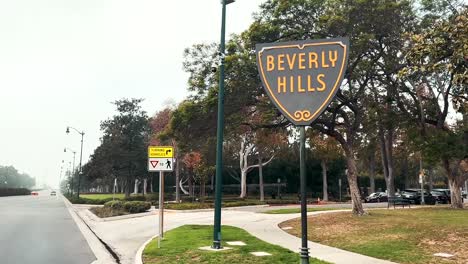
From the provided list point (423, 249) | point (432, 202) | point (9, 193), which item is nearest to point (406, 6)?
point (423, 249)

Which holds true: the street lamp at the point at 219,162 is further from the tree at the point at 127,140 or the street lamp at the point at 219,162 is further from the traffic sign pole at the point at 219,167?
the tree at the point at 127,140

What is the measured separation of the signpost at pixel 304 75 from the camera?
8.55 m

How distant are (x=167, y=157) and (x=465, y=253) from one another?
8925mm

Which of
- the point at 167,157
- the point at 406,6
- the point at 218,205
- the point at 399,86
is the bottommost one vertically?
the point at 218,205

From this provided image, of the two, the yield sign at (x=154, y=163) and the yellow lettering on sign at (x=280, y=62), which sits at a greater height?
the yellow lettering on sign at (x=280, y=62)

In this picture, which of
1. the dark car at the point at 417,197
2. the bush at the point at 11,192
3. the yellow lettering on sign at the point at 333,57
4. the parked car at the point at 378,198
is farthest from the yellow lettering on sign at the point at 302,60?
the bush at the point at 11,192

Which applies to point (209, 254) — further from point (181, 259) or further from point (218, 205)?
point (218, 205)

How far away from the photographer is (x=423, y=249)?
40.9ft

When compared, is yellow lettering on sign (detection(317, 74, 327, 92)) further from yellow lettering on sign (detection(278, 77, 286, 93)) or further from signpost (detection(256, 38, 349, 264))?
yellow lettering on sign (detection(278, 77, 286, 93))

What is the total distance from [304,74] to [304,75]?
2 centimetres

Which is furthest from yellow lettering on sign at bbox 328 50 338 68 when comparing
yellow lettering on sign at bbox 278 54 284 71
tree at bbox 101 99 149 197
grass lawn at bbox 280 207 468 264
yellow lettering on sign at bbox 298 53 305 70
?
tree at bbox 101 99 149 197

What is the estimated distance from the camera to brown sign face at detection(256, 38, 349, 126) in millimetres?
8555

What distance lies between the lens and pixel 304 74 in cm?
870

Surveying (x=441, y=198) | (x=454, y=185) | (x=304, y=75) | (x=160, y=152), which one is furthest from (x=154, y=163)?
(x=441, y=198)
